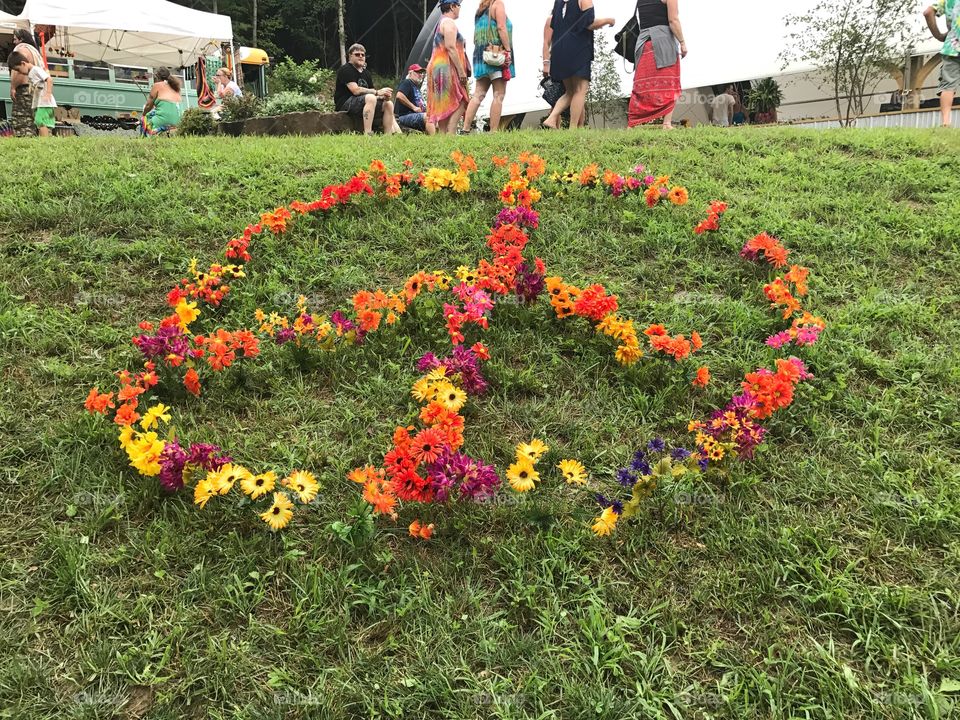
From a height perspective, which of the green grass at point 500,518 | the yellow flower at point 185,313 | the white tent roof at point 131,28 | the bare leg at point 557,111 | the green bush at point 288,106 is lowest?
the green grass at point 500,518

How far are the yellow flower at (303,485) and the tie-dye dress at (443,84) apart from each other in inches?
291

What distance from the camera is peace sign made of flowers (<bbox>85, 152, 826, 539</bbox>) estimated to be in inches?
93.4

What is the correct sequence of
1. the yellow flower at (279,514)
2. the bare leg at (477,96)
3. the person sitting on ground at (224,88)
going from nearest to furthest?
the yellow flower at (279,514), the bare leg at (477,96), the person sitting on ground at (224,88)

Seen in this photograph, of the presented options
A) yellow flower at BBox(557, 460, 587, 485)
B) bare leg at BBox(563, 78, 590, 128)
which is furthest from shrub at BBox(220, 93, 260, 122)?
yellow flower at BBox(557, 460, 587, 485)

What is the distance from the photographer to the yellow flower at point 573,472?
246cm

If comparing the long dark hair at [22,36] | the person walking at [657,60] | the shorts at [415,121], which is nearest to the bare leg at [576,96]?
the person walking at [657,60]

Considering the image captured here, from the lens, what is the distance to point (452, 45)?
8258 mm

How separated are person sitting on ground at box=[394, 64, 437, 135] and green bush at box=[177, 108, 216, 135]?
3227mm

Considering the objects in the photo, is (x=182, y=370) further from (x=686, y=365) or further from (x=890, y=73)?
(x=890, y=73)

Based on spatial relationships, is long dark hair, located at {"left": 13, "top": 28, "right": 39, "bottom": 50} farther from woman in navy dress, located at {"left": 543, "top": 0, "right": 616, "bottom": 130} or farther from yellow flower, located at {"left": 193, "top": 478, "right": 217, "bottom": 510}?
yellow flower, located at {"left": 193, "top": 478, "right": 217, "bottom": 510}

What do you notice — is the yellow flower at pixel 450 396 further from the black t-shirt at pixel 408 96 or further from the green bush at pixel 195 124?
the green bush at pixel 195 124

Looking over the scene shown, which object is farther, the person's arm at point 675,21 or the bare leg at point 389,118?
the bare leg at point 389,118

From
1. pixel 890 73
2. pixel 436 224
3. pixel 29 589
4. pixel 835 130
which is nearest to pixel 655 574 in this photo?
pixel 29 589

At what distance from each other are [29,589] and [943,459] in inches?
147
